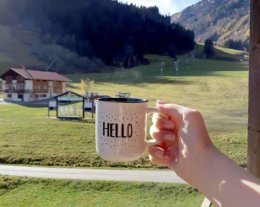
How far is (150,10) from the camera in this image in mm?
12234

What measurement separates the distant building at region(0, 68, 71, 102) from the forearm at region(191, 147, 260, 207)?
6.68 meters

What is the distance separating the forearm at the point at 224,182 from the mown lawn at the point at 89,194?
6.60 ft

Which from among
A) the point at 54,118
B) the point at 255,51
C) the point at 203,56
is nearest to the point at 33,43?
the point at 203,56

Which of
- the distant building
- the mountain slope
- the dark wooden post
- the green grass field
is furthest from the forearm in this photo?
the mountain slope

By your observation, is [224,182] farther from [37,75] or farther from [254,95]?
[37,75]

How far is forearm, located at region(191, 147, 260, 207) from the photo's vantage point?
0.29m

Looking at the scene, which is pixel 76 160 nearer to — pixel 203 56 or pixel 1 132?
pixel 1 132

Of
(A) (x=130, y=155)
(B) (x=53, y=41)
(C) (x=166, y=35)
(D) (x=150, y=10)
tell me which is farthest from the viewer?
(B) (x=53, y=41)

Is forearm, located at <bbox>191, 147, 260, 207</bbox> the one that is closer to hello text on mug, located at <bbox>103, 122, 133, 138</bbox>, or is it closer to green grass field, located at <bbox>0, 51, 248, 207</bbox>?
hello text on mug, located at <bbox>103, 122, 133, 138</bbox>

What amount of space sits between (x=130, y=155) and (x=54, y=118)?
179 inches

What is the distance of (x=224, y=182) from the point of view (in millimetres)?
315

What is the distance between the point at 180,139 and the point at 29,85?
6881 mm

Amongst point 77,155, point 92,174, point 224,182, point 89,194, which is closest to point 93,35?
point 77,155

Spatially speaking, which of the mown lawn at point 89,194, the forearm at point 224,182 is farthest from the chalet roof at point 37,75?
the forearm at point 224,182
